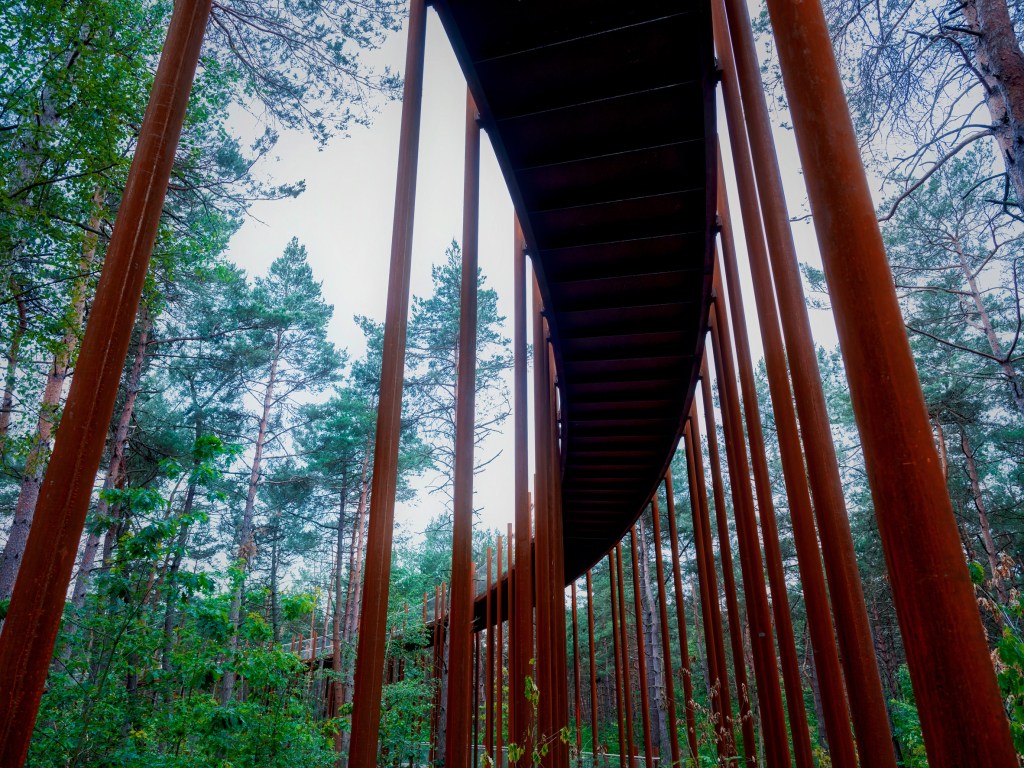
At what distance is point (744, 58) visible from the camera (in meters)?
3.38

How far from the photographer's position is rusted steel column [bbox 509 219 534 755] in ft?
16.1

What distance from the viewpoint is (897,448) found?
1.22 meters

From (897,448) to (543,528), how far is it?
510 centimetres

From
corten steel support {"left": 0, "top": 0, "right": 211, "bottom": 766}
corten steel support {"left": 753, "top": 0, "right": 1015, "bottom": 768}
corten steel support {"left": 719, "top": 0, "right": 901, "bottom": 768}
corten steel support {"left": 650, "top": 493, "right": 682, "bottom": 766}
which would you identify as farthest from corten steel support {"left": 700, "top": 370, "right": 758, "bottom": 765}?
corten steel support {"left": 0, "top": 0, "right": 211, "bottom": 766}

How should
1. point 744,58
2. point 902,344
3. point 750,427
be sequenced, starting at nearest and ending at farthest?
point 902,344 → point 744,58 → point 750,427

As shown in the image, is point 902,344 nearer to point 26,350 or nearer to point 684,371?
point 684,371

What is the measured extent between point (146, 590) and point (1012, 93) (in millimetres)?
8609

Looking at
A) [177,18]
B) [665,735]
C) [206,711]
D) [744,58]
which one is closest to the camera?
[177,18]

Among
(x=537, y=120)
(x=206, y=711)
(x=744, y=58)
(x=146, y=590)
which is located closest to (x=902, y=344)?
(x=744, y=58)

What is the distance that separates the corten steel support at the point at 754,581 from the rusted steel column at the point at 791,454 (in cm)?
144

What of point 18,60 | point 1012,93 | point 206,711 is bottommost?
point 206,711

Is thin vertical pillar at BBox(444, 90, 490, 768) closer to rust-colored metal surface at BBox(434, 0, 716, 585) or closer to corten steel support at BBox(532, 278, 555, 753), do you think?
rust-colored metal surface at BBox(434, 0, 716, 585)

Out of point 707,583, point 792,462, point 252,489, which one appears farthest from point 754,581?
point 252,489

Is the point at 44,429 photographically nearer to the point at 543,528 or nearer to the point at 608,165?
the point at 543,528
